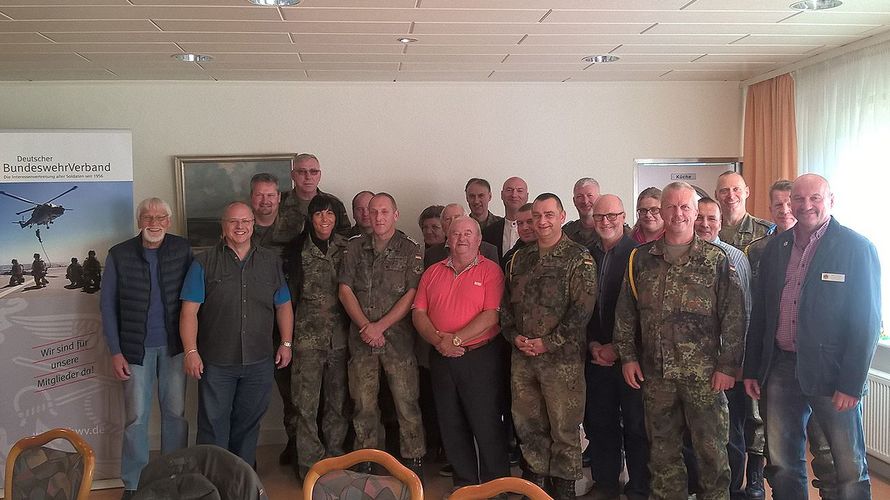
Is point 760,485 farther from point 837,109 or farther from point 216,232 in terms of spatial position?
point 216,232

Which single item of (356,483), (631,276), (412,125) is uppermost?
(412,125)

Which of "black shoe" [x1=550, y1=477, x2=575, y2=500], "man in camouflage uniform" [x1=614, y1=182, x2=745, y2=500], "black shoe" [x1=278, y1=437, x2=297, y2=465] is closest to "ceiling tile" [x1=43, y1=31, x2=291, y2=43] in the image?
Answer: "man in camouflage uniform" [x1=614, y1=182, x2=745, y2=500]

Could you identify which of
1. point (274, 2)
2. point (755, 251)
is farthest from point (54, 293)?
point (755, 251)

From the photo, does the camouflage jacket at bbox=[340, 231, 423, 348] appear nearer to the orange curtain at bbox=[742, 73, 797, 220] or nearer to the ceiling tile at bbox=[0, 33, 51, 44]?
the ceiling tile at bbox=[0, 33, 51, 44]

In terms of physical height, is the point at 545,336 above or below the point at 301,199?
below

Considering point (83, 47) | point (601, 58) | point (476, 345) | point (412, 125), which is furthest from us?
point (412, 125)

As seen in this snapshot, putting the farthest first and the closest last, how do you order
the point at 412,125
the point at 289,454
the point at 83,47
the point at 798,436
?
1. the point at 412,125
2. the point at 289,454
3. the point at 83,47
4. the point at 798,436

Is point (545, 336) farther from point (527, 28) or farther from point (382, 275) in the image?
point (527, 28)

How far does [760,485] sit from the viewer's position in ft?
12.4

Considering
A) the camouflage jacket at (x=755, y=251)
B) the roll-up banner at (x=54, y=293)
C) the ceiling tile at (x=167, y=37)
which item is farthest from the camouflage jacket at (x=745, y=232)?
the roll-up banner at (x=54, y=293)

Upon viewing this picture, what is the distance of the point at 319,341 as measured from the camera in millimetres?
4020

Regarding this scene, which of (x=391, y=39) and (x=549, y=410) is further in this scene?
(x=391, y=39)

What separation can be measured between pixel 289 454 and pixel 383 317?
1483mm

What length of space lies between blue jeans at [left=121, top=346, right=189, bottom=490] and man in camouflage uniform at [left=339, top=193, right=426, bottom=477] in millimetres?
1048
